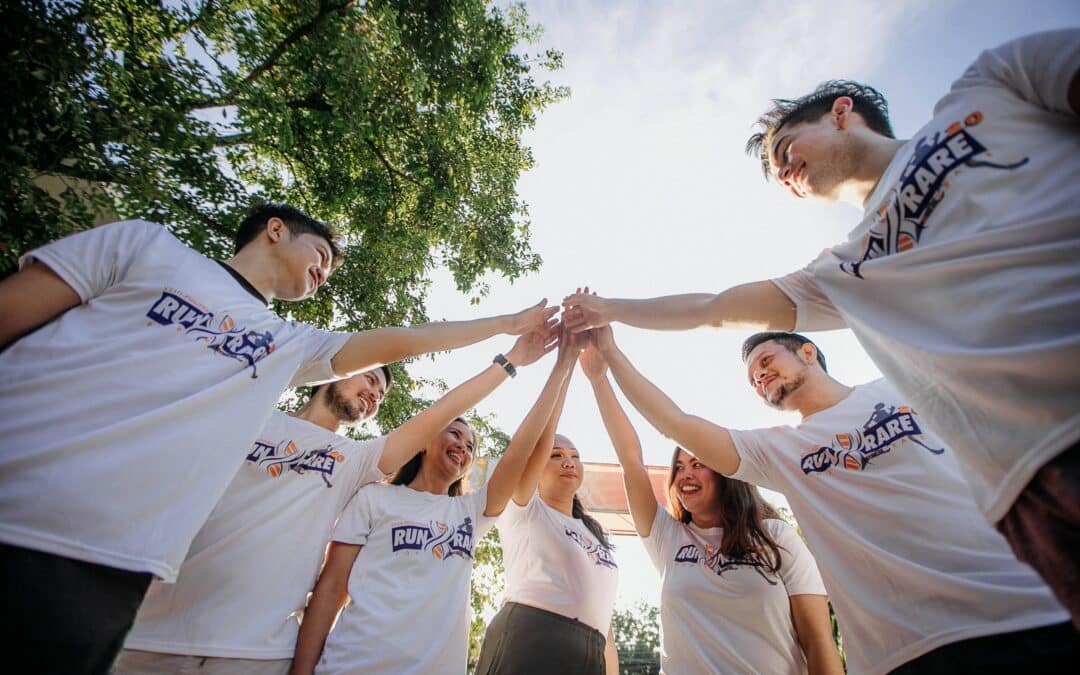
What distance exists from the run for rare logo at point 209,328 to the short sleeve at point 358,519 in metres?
1.28

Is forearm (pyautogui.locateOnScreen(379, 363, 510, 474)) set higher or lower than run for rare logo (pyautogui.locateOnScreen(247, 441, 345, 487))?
higher

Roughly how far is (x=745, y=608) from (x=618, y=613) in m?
37.6

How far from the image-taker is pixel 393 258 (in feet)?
19.7

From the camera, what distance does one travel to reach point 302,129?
205 inches

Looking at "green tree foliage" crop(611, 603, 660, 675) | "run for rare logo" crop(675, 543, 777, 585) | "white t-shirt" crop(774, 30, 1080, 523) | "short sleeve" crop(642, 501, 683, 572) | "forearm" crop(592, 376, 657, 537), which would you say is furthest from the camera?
"green tree foliage" crop(611, 603, 660, 675)

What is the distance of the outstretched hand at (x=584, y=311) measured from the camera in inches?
116

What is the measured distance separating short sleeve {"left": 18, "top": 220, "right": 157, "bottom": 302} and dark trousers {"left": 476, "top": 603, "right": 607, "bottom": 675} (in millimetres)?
2514

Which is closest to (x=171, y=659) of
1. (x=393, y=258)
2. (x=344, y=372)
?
(x=344, y=372)

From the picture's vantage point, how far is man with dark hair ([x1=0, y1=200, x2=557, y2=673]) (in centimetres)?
108

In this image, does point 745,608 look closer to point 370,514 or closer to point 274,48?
point 370,514

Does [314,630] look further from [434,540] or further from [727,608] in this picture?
[727,608]

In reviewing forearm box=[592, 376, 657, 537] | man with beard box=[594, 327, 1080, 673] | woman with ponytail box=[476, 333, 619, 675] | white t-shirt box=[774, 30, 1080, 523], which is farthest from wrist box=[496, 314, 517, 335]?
white t-shirt box=[774, 30, 1080, 523]

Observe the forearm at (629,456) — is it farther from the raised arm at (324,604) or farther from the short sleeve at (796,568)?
the raised arm at (324,604)

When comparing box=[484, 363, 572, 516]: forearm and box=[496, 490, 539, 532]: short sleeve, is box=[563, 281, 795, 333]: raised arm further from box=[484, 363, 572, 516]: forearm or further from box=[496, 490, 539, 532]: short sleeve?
box=[496, 490, 539, 532]: short sleeve
